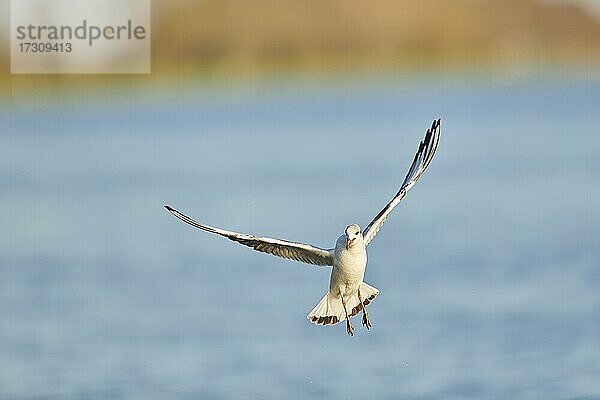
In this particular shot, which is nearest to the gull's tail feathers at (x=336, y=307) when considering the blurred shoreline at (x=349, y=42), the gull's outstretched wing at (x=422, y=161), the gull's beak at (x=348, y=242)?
the gull's outstretched wing at (x=422, y=161)

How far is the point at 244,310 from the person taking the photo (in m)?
9.06

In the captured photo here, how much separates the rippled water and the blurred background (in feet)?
0.08

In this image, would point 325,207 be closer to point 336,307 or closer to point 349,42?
point 336,307

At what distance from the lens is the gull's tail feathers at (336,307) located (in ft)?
22.2

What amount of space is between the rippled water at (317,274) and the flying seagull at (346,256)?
0.73 m

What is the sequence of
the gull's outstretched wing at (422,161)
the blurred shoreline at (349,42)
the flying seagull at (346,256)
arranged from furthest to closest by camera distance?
the blurred shoreline at (349,42) < the gull's outstretched wing at (422,161) < the flying seagull at (346,256)

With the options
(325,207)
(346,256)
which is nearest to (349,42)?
(325,207)

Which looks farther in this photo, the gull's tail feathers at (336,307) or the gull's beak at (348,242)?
the gull's tail feathers at (336,307)

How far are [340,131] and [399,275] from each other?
9.07m

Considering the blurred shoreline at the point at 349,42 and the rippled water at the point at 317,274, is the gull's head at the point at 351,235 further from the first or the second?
the blurred shoreline at the point at 349,42

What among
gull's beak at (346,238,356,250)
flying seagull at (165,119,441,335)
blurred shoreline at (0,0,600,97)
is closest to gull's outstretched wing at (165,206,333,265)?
flying seagull at (165,119,441,335)

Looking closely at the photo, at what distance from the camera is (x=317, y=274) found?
1004 centimetres

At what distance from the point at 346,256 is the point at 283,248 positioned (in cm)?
27

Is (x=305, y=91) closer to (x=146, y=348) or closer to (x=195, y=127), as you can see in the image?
(x=195, y=127)
